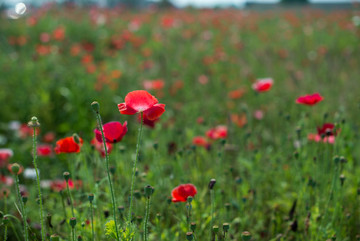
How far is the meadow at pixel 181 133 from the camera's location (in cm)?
149

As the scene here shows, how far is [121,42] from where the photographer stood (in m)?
4.83

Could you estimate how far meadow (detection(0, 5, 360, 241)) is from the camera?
1.49 m

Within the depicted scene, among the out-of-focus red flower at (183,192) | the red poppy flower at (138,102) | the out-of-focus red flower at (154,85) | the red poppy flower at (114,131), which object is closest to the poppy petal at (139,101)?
the red poppy flower at (138,102)

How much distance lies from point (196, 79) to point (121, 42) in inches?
45.9

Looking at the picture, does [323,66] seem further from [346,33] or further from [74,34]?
[74,34]

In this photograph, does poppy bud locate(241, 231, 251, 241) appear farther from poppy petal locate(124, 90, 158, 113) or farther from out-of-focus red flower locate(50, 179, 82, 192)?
out-of-focus red flower locate(50, 179, 82, 192)

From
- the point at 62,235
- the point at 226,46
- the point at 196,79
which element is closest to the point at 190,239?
the point at 62,235

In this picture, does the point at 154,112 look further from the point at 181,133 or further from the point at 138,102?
the point at 181,133

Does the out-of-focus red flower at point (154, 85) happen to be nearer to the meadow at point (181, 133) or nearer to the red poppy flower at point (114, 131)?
the meadow at point (181, 133)

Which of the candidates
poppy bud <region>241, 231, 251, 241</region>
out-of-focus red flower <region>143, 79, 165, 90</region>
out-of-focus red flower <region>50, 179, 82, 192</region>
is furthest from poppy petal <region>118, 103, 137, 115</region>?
out-of-focus red flower <region>143, 79, 165, 90</region>

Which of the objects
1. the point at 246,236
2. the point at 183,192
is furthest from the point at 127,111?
the point at 246,236

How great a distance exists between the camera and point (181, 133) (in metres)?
2.32

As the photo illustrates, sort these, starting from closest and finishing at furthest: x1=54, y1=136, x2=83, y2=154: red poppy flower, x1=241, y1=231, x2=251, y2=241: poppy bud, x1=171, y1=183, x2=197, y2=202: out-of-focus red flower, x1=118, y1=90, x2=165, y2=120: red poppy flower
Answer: x1=241, y1=231, x2=251, y2=241: poppy bud → x1=118, y1=90, x2=165, y2=120: red poppy flower → x1=171, y1=183, x2=197, y2=202: out-of-focus red flower → x1=54, y1=136, x2=83, y2=154: red poppy flower

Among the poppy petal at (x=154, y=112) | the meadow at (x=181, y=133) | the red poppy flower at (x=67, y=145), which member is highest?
the poppy petal at (x=154, y=112)
